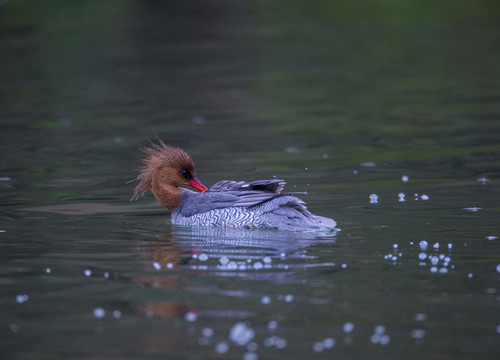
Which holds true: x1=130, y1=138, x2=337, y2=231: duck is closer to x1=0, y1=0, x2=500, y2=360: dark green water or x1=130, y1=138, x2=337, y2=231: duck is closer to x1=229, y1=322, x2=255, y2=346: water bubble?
x1=0, y1=0, x2=500, y2=360: dark green water

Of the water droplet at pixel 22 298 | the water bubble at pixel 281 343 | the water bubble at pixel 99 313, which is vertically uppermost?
the water bubble at pixel 281 343

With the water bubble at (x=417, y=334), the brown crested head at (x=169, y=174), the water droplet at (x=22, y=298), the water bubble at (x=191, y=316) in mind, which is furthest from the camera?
the brown crested head at (x=169, y=174)

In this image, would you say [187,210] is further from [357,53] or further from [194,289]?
[357,53]

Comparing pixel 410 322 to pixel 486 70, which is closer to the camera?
pixel 410 322

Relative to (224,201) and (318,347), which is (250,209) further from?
(318,347)

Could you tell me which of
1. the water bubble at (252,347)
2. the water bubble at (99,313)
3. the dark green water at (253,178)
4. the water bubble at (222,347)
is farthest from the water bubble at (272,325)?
the water bubble at (99,313)

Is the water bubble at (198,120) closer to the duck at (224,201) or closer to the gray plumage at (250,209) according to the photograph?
A: the duck at (224,201)

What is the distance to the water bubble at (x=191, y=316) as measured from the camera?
20.1 feet

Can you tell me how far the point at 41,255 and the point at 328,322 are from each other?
135 inches

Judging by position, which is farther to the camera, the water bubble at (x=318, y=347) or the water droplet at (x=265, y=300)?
the water droplet at (x=265, y=300)

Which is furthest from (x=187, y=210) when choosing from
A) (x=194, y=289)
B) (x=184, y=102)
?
(x=184, y=102)

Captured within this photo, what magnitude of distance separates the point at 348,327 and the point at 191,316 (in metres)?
1.19

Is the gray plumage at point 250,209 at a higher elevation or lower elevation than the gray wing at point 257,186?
lower

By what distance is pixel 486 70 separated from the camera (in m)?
20.7
